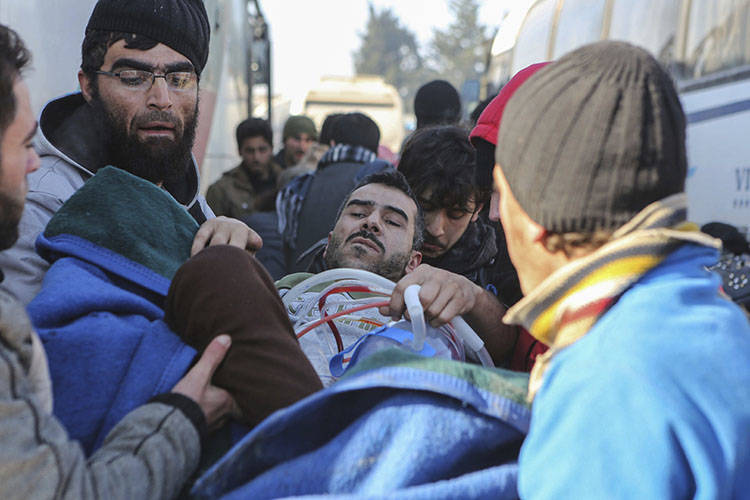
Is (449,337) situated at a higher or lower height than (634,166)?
lower

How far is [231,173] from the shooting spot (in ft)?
22.1

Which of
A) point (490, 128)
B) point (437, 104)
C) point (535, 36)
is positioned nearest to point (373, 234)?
point (490, 128)

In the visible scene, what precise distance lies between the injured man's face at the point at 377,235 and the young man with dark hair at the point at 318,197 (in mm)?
828

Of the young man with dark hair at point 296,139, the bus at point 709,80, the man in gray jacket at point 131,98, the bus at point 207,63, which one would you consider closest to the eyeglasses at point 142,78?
the man in gray jacket at point 131,98

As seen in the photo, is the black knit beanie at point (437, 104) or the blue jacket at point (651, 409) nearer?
the blue jacket at point (651, 409)

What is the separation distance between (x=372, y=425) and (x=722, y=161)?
5032mm

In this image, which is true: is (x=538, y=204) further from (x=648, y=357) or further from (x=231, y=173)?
(x=231, y=173)

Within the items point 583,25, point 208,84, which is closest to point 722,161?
point 583,25

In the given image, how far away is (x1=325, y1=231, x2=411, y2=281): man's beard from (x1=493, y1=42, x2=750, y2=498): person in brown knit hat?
1738mm

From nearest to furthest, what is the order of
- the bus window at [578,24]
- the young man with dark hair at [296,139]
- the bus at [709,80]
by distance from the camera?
the bus at [709,80] → the bus window at [578,24] → the young man with dark hair at [296,139]

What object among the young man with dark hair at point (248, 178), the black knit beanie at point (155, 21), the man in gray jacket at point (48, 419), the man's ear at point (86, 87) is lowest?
the young man with dark hair at point (248, 178)

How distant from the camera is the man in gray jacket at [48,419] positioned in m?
1.07

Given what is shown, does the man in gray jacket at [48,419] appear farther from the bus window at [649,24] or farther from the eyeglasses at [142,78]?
the bus window at [649,24]

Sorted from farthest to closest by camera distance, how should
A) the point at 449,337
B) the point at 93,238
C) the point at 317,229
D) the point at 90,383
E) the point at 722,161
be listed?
the point at 722,161
the point at 317,229
the point at 449,337
the point at 93,238
the point at 90,383
